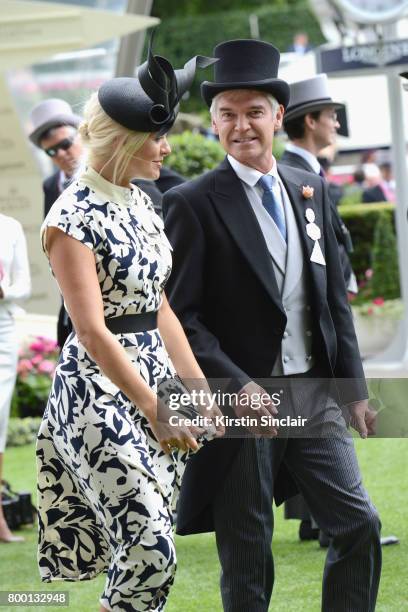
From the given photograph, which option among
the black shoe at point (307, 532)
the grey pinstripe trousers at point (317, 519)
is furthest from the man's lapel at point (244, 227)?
the black shoe at point (307, 532)

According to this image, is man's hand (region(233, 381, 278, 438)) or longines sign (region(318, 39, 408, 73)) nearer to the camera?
man's hand (region(233, 381, 278, 438))

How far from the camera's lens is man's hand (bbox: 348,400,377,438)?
4.23 meters

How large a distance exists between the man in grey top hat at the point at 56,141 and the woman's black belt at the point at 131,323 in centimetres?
365

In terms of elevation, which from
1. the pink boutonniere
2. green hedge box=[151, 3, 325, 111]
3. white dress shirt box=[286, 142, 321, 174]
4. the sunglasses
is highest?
green hedge box=[151, 3, 325, 111]

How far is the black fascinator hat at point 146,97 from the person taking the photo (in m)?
3.79

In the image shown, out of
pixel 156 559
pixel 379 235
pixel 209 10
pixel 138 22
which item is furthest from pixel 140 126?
pixel 209 10

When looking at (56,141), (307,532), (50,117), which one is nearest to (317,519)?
(307,532)

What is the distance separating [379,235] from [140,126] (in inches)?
459

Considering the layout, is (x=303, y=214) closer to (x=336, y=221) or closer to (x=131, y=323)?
(x=131, y=323)

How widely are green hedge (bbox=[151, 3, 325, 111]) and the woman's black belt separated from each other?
36.7m

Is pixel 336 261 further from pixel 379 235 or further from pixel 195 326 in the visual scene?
pixel 379 235

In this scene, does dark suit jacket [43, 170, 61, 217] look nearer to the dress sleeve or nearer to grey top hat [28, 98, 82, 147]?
grey top hat [28, 98, 82, 147]

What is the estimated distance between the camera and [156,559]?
12.0ft

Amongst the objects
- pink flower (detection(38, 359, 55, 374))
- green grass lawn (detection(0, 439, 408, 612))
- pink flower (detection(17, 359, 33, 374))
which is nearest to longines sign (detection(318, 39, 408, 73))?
pink flower (detection(38, 359, 55, 374))
